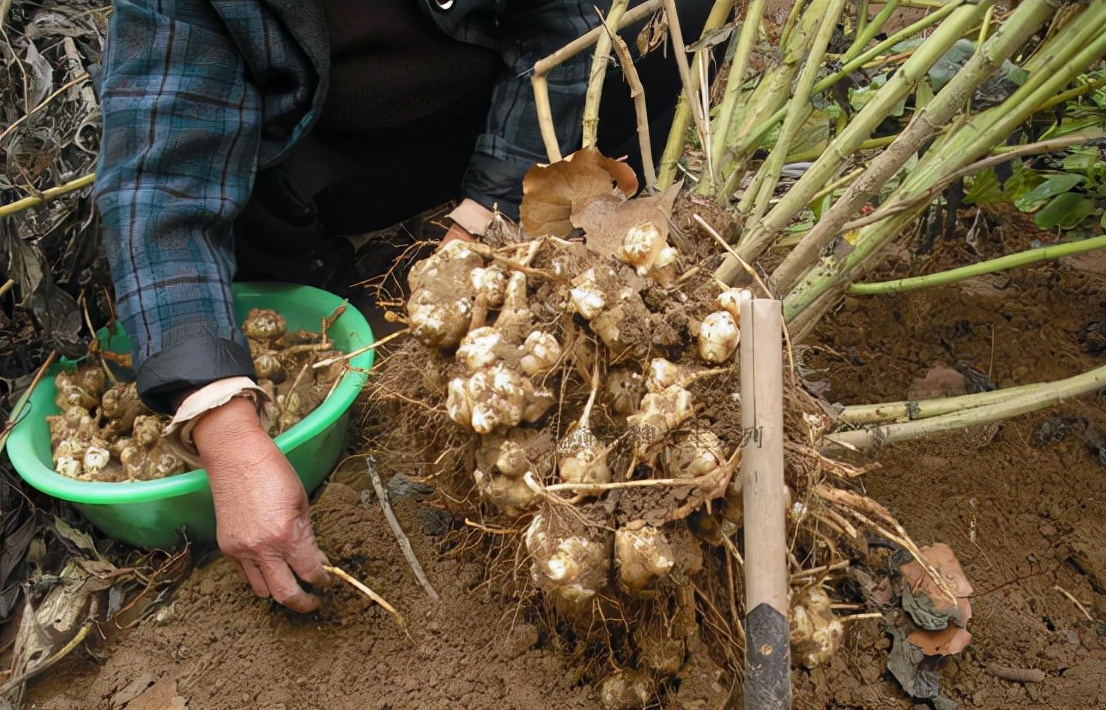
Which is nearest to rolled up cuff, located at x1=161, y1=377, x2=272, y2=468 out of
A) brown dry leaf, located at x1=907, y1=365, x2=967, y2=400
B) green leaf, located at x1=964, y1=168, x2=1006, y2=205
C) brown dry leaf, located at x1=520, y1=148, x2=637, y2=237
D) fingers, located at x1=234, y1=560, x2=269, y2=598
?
fingers, located at x1=234, y1=560, x2=269, y2=598

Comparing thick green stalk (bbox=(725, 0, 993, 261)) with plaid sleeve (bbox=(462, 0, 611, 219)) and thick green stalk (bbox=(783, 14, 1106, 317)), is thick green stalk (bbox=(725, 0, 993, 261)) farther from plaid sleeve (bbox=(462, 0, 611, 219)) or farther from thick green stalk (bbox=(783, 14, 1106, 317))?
plaid sleeve (bbox=(462, 0, 611, 219))

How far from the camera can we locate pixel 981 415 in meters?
1.00

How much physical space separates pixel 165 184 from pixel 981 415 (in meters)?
1.10

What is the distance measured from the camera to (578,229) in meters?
1.03

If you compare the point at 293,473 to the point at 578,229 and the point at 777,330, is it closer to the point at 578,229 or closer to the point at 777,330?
the point at 578,229

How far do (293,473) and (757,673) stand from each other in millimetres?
630

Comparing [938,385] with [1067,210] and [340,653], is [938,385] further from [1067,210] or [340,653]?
[340,653]

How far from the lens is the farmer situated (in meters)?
1.06

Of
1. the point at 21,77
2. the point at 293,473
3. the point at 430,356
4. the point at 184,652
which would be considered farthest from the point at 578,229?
the point at 21,77

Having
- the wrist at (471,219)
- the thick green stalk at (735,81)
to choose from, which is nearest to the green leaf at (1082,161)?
the thick green stalk at (735,81)

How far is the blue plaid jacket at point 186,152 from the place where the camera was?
109 cm

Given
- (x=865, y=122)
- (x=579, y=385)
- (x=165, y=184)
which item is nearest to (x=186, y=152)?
(x=165, y=184)

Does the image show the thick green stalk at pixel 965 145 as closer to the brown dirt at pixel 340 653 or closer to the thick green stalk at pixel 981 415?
the thick green stalk at pixel 981 415

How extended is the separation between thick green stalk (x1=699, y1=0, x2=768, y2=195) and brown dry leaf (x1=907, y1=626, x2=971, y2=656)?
2.05 feet
